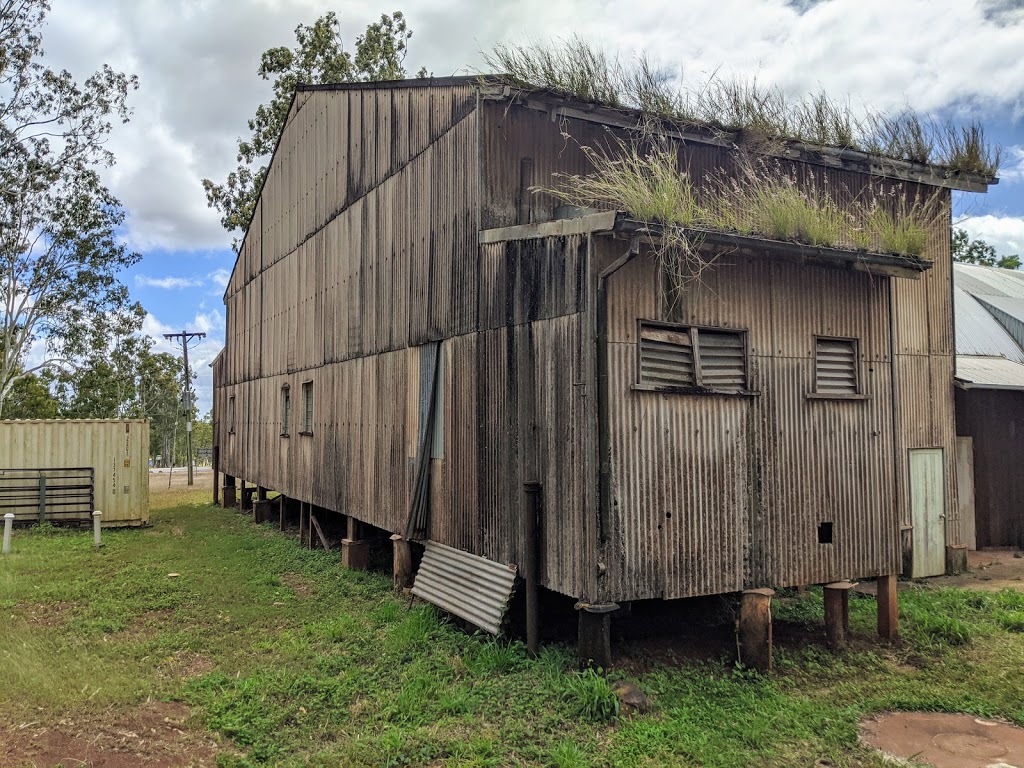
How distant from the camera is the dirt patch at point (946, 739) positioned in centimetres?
510

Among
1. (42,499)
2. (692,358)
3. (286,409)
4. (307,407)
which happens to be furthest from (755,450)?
(42,499)

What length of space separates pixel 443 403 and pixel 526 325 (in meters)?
2.15

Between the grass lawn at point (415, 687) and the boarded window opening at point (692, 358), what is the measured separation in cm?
263

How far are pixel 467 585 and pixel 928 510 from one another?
779 centimetres

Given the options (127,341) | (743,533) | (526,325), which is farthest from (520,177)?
(127,341)

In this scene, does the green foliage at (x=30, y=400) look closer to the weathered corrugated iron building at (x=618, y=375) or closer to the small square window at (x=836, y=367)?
the weathered corrugated iron building at (x=618, y=375)

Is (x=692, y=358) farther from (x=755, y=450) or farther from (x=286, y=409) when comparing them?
(x=286, y=409)

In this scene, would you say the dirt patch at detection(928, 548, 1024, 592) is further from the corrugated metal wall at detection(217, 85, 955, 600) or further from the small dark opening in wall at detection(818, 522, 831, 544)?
the small dark opening in wall at detection(818, 522, 831, 544)

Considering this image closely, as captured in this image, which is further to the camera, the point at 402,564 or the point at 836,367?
the point at 402,564

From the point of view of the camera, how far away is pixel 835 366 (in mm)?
7699

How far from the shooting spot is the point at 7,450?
1675 cm

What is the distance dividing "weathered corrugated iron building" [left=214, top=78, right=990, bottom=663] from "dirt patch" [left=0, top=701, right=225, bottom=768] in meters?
3.23

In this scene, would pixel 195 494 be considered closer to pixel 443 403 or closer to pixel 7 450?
pixel 7 450

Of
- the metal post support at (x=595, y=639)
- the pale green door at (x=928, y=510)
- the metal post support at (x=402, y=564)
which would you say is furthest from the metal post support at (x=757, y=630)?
the pale green door at (x=928, y=510)
